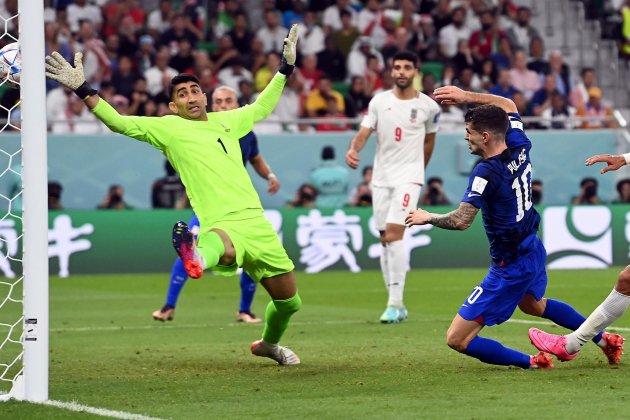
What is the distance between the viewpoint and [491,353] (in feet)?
28.2

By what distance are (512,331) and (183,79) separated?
13.4 ft

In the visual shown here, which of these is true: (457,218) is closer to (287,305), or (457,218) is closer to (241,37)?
(287,305)

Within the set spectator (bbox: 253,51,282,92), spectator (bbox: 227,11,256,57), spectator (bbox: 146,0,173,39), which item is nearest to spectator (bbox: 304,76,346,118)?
spectator (bbox: 253,51,282,92)

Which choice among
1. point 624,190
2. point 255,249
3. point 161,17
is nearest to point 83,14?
point 161,17

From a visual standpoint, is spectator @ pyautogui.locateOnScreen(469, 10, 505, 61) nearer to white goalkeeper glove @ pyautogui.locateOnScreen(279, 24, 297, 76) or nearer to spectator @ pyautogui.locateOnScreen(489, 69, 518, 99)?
spectator @ pyautogui.locateOnScreen(489, 69, 518, 99)

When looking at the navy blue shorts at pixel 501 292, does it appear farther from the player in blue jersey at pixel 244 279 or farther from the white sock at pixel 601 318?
the player in blue jersey at pixel 244 279

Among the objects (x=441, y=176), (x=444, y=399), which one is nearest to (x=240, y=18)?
(x=441, y=176)

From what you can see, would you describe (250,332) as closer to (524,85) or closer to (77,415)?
(77,415)

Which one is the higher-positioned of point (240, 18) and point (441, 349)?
point (240, 18)

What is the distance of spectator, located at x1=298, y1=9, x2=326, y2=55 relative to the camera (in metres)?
23.8

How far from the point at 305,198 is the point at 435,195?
2083mm

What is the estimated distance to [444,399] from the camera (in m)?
7.48

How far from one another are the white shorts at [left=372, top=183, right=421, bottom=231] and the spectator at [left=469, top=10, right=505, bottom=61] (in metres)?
11.7

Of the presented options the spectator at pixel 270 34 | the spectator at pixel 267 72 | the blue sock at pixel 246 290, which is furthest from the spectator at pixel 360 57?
the blue sock at pixel 246 290
